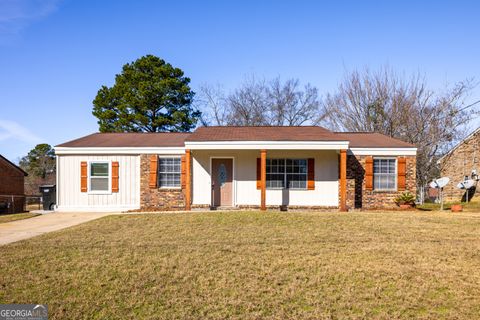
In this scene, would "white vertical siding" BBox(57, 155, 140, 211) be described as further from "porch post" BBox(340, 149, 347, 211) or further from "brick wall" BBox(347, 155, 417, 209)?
"brick wall" BBox(347, 155, 417, 209)

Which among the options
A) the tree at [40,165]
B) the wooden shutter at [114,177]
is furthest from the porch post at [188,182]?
the tree at [40,165]

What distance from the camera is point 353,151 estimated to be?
15.5 metres

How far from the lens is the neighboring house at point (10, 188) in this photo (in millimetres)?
21723

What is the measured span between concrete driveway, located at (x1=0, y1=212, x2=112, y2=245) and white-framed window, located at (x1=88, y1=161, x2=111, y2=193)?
1.21m

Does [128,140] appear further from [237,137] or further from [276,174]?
[276,174]

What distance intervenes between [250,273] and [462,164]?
19584 mm

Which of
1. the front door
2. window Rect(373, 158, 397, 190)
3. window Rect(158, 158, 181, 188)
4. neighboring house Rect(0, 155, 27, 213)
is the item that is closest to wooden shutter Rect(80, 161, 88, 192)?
window Rect(158, 158, 181, 188)

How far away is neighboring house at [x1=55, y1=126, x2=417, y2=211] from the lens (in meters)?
15.5

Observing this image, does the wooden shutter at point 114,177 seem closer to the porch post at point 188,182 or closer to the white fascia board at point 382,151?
the porch post at point 188,182

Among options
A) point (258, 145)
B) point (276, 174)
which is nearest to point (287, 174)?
point (276, 174)

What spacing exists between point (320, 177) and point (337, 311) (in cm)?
1100

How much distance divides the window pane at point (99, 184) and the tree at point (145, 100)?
587 inches

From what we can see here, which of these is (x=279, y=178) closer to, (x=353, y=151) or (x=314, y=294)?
(x=353, y=151)

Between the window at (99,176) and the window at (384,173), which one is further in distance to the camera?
the window at (99,176)
